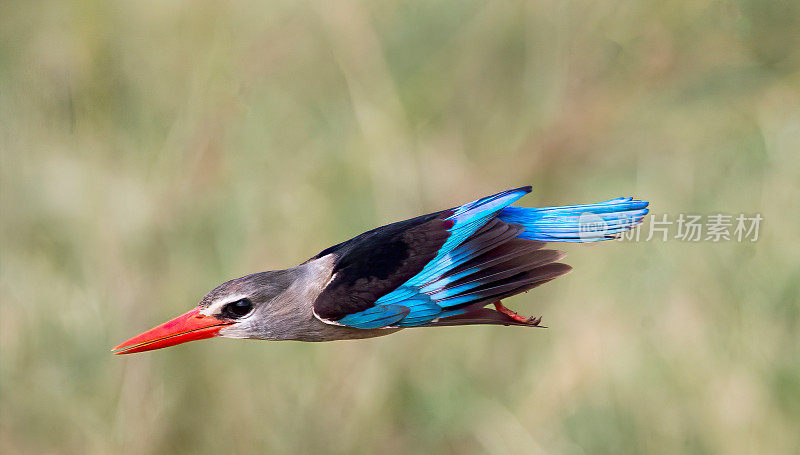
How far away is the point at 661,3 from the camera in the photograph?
129 inches

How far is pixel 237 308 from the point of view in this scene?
168 centimetres

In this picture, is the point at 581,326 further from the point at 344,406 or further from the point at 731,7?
the point at 731,7

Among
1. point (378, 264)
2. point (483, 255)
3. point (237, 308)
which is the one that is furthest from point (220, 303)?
point (483, 255)

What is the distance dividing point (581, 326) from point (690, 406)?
0.47 metres

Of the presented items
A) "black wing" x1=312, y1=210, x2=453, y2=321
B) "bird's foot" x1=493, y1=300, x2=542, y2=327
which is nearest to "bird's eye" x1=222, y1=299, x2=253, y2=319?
"black wing" x1=312, y1=210, x2=453, y2=321

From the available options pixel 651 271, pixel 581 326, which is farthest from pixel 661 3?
pixel 581 326

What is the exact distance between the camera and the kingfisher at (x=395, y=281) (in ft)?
5.09

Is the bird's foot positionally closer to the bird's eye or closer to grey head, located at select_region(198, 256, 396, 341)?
grey head, located at select_region(198, 256, 396, 341)

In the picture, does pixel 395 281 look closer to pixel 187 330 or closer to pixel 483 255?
pixel 483 255

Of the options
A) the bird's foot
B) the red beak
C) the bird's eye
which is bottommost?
the bird's foot

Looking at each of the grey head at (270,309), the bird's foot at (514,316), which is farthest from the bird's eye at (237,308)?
the bird's foot at (514,316)

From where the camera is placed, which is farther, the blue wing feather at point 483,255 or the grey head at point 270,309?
the grey head at point 270,309

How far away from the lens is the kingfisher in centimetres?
155

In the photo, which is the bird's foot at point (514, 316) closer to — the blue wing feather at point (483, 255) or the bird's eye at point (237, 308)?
the blue wing feather at point (483, 255)
